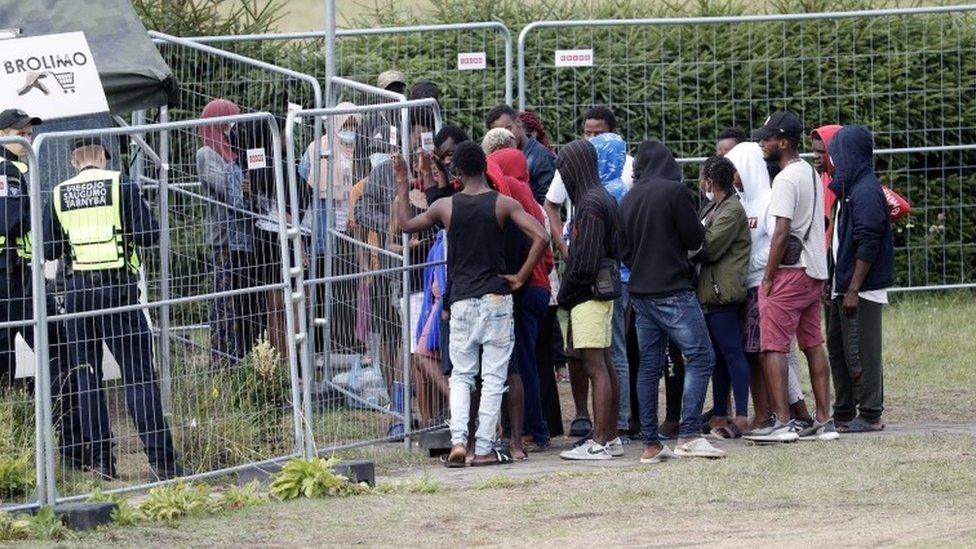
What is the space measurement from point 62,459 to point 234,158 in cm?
233

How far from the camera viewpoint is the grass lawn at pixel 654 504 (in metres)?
8.88

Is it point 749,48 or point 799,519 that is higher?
point 749,48

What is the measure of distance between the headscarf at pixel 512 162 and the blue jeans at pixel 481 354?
110 centimetres

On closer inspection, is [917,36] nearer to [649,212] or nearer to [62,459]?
[649,212]

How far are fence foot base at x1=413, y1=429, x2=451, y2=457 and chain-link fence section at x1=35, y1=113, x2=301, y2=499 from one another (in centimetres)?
108

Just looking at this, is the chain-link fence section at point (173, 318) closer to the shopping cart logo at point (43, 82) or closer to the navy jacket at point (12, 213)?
the navy jacket at point (12, 213)

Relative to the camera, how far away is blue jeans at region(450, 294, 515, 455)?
10773mm

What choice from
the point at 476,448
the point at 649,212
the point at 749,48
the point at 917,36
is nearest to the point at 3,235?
the point at 476,448

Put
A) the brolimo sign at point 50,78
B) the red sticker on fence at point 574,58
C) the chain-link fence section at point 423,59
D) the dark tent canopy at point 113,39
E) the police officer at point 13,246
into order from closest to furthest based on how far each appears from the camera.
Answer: the police officer at point 13,246
the brolimo sign at point 50,78
the dark tent canopy at point 113,39
the red sticker on fence at point 574,58
the chain-link fence section at point 423,59

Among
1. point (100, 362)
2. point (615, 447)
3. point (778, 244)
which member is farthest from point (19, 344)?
point (778, 244)

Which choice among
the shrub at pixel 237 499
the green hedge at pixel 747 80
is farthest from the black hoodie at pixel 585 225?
the green hedge at pixel 747 80

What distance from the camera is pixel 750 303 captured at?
1179 cm

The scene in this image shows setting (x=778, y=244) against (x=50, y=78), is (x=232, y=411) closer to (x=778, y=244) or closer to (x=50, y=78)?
(x=50, y=78)

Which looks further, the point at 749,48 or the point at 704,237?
the point at 749,48
